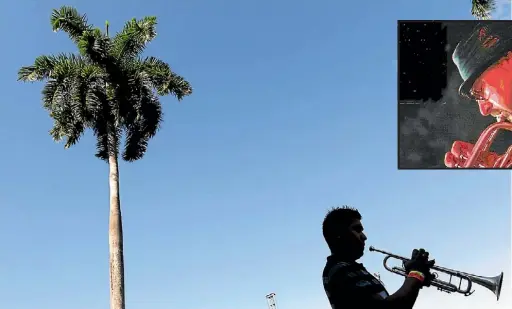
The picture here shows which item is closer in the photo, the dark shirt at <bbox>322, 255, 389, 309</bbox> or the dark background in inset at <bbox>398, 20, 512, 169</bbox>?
the dark shirt at <bbox>322, 255, 389, 309</bbox>

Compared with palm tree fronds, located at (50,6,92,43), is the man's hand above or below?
below

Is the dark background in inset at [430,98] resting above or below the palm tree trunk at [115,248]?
above

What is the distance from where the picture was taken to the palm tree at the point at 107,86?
25922 mm

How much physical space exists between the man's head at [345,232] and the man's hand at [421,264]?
0.28 metres

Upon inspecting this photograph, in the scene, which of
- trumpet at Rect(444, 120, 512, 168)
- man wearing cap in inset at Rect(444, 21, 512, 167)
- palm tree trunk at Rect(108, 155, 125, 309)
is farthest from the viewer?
trumpet at Rect(444, 120, 512, 168)

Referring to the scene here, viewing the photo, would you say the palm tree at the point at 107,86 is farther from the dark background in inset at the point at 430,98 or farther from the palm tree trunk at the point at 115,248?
the dark background in inset at the point at 430,98

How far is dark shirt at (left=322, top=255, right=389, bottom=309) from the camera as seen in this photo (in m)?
3.34

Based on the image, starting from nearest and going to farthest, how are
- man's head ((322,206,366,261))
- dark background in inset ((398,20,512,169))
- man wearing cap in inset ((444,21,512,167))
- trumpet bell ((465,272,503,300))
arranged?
man's head ((322,206,366,261)) → trumpet bell ((465,272,503,300)) → dark background in inset ((398,20,512,169)) → man wearing cap in inset ((444,21,512,167))

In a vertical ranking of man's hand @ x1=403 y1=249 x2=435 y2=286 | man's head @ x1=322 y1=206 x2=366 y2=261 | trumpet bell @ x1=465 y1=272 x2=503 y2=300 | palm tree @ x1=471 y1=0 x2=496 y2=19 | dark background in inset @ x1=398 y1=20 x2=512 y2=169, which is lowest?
trumpet bell @ x1=465 y1=272 x2=503 y2=300

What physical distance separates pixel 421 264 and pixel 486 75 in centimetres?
→ 2265

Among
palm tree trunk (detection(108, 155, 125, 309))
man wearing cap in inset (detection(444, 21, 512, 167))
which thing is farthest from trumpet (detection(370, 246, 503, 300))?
palm tree trunk (detection(108, 155, 125, 309))

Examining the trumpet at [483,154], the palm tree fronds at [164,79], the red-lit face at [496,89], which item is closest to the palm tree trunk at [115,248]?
the palm tree fronds at [164,79]

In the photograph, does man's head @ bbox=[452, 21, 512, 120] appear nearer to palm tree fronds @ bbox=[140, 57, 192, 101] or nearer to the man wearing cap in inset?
the man wearing cap in inset

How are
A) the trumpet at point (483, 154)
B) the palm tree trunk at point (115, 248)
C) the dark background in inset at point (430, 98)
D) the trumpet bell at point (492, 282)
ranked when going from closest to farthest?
the trumpet bell at point (492, 282) < the dark background in inset at point (430, 98) < the palm tree trunk at point (115, 248) < the trumpet at point (483, 154)
